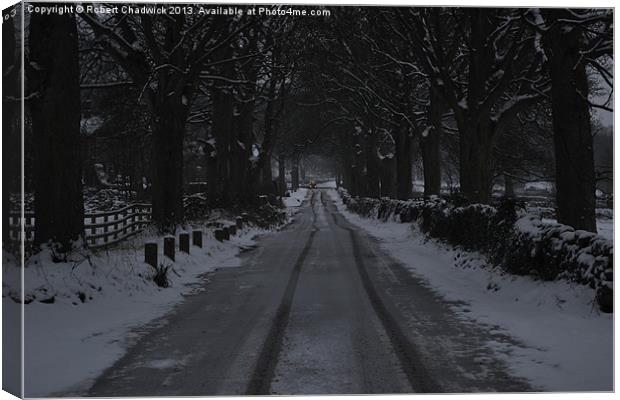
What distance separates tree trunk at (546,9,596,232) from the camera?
830cm

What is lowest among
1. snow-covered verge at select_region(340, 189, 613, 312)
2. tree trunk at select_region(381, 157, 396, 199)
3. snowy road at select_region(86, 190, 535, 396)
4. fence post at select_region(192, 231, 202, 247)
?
snowy road at select_region(86, 190, 535, 396)

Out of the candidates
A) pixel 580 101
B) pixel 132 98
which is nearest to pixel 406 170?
pixel 132 98

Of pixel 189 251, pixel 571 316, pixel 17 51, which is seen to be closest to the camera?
pixel 17 51

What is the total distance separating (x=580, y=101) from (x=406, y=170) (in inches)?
730

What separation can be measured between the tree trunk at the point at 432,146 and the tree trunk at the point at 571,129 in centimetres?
1144

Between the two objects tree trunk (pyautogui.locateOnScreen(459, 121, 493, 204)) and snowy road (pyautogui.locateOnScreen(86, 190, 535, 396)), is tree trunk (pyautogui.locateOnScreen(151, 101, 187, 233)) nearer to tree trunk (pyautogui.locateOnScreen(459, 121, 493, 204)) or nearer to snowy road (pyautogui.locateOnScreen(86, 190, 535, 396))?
snowy road (pyautogui.locateOnScreen(86, 190, 535, 396))

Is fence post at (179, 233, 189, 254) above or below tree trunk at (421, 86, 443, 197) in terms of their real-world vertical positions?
below

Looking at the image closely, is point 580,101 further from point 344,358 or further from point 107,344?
point 107,344

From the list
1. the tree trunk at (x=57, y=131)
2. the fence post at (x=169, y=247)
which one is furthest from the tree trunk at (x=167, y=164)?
the tree trunk at (x=57, y=131)

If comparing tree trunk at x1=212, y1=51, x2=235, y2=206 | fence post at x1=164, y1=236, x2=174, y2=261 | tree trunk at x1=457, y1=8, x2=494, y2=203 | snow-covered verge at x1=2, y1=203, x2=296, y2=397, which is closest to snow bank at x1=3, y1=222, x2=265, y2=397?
snow-covered verge at x1=2, y1=203, x2=296, y2=397

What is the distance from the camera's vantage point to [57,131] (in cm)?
799

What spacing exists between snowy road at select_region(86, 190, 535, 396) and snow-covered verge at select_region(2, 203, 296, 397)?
251mm

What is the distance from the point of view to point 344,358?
5141 millimetres

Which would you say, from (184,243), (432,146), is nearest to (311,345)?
(184,243)
